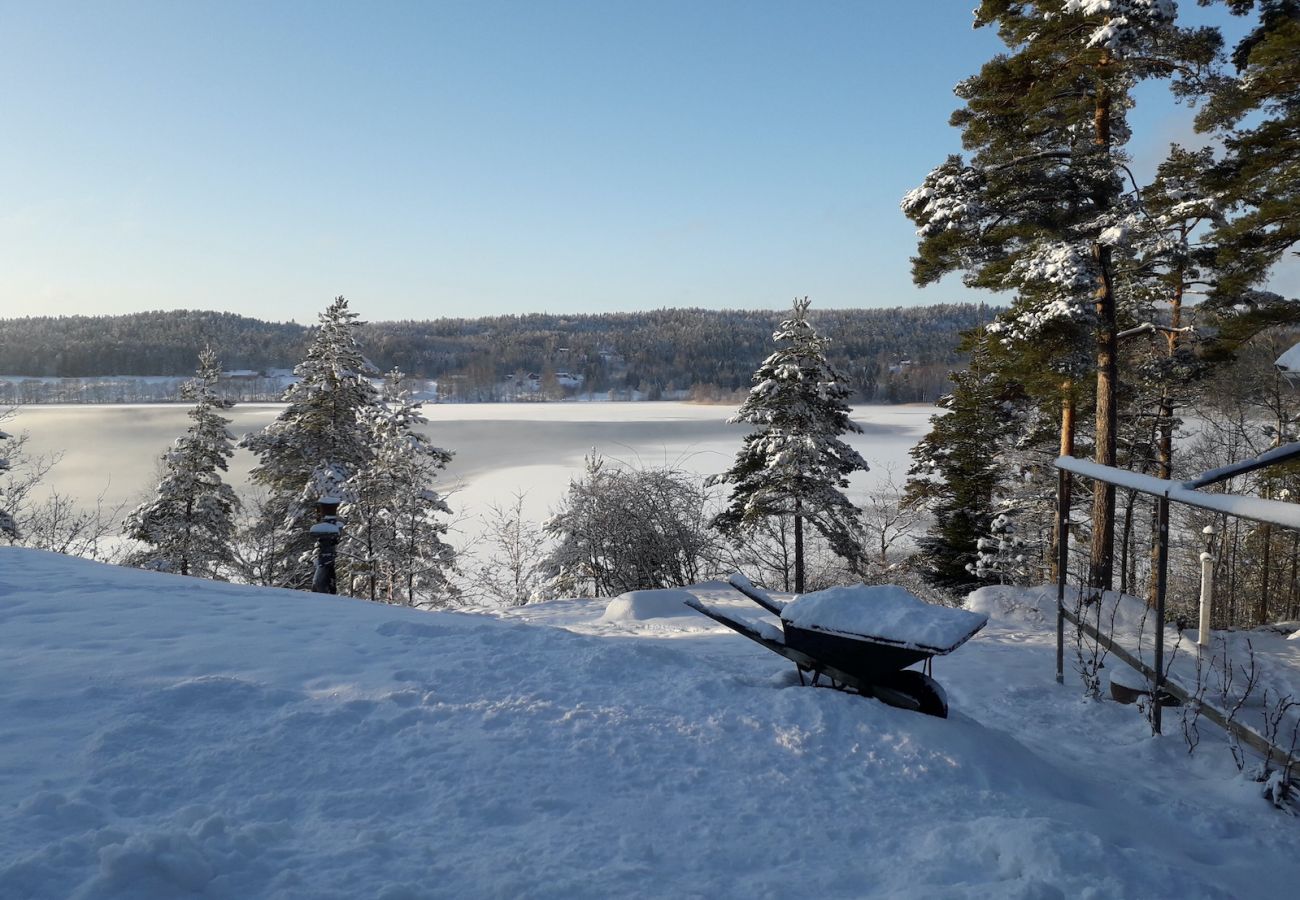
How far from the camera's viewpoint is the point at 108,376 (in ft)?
288

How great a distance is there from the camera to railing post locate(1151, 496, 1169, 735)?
15.4 feet

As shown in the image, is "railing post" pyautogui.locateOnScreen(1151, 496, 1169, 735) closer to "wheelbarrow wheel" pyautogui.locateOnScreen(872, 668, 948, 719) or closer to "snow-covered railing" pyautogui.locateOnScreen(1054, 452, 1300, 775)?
"snow-covered railing" pyautogui.locateOnScreen(1054, 452, 1300, 775)

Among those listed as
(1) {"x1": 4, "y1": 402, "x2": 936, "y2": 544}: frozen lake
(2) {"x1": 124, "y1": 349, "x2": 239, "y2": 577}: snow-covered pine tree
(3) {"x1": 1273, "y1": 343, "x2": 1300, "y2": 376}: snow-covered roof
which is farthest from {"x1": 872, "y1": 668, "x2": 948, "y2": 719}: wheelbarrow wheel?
(2) {"x1": 124, "y1": 349, "x2": 239, "y2": 577}: snow-covered pine tree

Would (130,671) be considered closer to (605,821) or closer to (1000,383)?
(605,821)

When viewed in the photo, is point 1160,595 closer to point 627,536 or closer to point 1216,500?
point 1216,500

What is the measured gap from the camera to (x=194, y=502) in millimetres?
21469

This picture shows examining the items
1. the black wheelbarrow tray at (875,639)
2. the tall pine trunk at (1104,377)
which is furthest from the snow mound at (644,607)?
the tall pine trunk at (1104,377)

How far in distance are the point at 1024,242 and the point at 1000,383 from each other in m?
7.04

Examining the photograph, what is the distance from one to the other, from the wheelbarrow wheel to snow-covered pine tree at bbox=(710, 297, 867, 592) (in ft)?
44.8

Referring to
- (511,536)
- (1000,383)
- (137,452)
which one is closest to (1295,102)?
(1000,383)

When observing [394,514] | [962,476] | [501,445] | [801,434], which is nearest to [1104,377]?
[801,434]

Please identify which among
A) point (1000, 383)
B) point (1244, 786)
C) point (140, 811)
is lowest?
point (1244, 786)

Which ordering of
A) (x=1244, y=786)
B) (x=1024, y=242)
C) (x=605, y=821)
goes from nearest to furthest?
1. (x=605, y=821)
2. (x=1244, y=786)
3. (x=1024, y=242)

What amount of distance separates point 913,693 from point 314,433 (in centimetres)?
1984
